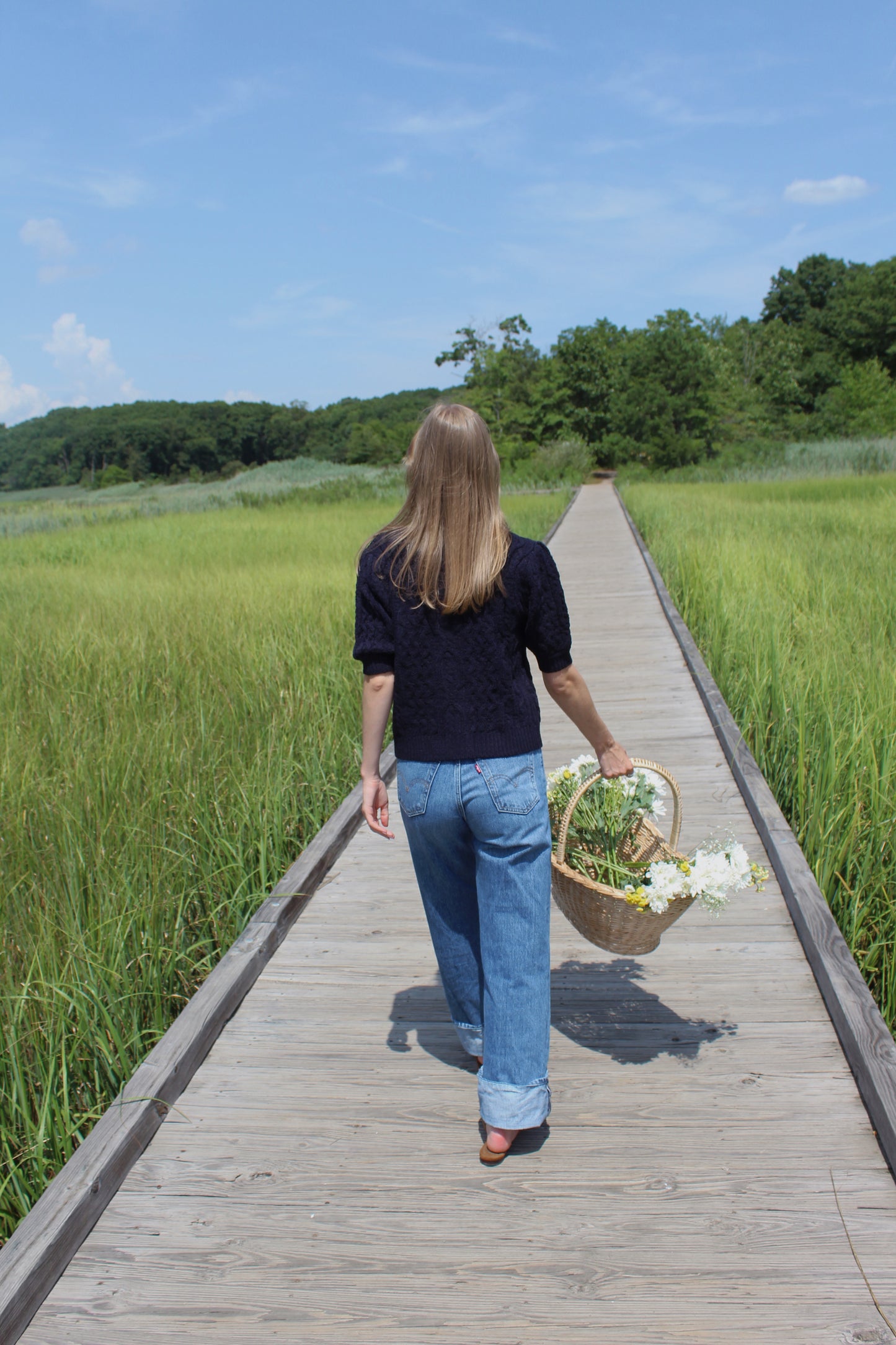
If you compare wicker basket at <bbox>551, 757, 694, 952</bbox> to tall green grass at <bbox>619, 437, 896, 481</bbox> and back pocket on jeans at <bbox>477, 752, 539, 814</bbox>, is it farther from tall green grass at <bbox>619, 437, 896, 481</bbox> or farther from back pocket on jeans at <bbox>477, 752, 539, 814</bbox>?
tall green grass at <bbox>619, 437, 896, 481</bbox>

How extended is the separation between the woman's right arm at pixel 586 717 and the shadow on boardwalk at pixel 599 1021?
0.85 m

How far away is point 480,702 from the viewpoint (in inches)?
78.9

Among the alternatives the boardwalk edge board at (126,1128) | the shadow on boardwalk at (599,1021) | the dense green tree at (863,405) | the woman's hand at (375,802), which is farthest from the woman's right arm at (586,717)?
the dense green tree at (863,405)

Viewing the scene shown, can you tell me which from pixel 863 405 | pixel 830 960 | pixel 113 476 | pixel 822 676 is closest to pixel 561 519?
pixel 822 676

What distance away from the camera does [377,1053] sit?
2574 mm

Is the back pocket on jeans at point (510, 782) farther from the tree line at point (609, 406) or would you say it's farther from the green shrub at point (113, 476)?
the green shrub at point (113, 476)

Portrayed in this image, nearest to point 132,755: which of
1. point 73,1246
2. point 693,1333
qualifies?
point 73,1246

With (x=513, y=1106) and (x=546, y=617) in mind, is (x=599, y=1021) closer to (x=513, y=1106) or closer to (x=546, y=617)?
(x=513, y=1106)

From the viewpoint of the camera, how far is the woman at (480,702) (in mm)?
1970

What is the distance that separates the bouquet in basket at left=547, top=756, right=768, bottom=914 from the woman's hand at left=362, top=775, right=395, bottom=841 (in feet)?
1.50

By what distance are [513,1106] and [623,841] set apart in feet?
2.37

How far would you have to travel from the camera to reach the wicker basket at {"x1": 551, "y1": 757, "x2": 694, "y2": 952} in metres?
2.17

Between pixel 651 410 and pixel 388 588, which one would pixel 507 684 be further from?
pixel 651 410

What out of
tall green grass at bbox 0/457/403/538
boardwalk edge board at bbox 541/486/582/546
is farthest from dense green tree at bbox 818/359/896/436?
tall green grass at bbox 0/457/403/538
